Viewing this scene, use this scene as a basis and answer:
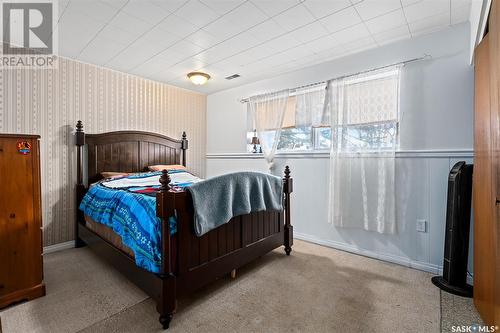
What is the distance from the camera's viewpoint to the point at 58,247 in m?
2.88

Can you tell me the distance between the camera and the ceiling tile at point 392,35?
2305mm

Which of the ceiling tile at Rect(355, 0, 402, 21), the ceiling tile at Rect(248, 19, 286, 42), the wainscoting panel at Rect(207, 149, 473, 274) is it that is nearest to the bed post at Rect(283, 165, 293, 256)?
the wainscoting panel at Rect(207, 149, 473, 274)

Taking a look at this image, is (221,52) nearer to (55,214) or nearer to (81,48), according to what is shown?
(81,48)

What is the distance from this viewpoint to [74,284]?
6.90ft

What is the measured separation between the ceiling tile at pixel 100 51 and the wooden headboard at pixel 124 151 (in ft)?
2.54

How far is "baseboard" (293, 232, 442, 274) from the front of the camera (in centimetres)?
234

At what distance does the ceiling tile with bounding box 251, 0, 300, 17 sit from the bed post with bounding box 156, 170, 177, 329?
150 centimetres

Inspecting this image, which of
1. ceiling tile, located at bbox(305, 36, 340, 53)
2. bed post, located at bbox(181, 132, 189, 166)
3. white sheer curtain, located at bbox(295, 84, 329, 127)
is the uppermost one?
ceiling tile, located at bbox(305, 36, 340, 53)

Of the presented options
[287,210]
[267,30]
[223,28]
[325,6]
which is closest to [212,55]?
[223,28]

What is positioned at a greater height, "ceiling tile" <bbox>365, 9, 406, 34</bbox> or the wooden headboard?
"ceiling tile" <bbox>365, 9, 406, 34</bbox>

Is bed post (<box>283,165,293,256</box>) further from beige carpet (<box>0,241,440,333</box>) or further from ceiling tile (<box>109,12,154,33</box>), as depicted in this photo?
ceiling tile (<box>109,12,154,33</box>)

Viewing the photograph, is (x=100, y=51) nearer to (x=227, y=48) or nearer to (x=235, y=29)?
(x=227, y=48)

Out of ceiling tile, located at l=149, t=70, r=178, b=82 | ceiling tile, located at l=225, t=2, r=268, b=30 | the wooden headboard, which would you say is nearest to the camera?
ceiling tile, located at l=225, t=2, r=268, b=30

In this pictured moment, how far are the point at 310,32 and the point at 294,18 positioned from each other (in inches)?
11.5
